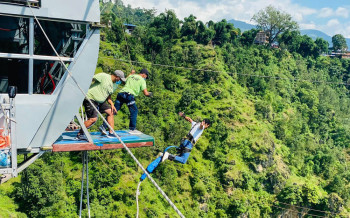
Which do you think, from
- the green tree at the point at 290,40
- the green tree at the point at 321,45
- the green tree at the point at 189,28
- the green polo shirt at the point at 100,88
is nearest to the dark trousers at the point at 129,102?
the green polo shirt at the point at 100,88

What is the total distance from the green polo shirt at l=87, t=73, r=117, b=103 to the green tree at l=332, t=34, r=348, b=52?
68.0 m

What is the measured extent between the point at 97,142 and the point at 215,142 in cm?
2741

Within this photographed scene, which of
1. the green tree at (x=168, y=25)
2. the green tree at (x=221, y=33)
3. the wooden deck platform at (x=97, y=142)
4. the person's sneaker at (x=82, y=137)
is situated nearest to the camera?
the wooden deck platform at (x=97, y=142)

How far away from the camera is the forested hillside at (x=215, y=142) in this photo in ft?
75.9

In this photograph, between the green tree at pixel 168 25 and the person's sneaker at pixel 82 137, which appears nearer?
the person's sneaker at pixel 82 137

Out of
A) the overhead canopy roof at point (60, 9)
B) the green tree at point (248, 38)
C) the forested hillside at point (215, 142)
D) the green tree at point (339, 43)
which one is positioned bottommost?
the forested hillside at point (215, 142)

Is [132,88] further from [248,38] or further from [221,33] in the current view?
[248,38]

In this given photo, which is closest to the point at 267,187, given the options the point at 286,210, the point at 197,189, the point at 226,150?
the point at 286,210

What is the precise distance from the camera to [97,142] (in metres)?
5.40

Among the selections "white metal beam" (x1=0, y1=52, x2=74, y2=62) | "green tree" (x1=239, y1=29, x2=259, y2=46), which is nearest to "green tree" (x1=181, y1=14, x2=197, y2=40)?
"green tree" (x1=239, y1=29, x2=259, y2=46)

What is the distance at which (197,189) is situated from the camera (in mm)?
28250

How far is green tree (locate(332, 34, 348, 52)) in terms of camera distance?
6412 cm

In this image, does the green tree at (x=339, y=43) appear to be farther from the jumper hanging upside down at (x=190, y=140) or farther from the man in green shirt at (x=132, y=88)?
the man in green shirt at (x=132, y=88)

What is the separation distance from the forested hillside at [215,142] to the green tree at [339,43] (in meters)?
17.0
